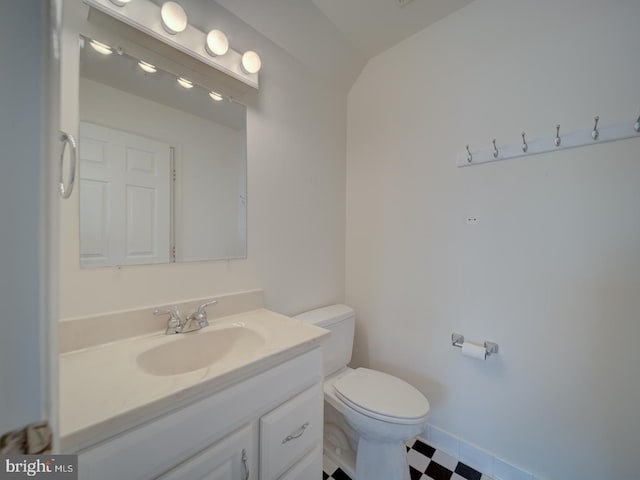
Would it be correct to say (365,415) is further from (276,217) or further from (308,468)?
(276,217)

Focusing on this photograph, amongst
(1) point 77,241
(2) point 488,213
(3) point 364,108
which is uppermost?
(3) point 364,108

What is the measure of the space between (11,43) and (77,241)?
2.33ft

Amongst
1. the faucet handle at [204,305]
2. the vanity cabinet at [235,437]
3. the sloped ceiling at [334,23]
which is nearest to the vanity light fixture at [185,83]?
the sloped ceiling at [334,23]

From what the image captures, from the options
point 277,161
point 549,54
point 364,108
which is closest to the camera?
point 549,54

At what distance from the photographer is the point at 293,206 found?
4.82ft

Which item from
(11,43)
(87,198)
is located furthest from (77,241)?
(11,43)

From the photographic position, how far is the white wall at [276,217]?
0.87 metres

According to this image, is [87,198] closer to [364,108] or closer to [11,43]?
[11,43]

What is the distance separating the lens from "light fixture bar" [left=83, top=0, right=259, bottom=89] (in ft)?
2.81

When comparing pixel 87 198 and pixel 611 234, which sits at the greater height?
pixel 87 198

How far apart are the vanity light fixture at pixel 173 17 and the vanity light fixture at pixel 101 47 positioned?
212 mm

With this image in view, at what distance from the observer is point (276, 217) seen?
54.4 inches

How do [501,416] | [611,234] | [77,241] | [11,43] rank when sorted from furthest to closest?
[501,416]
[611,234]
[77,241]
[11,43]

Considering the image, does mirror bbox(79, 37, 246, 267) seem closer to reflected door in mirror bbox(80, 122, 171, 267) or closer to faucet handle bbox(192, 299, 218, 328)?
reflected door in mirror bbox(80, 122, 171, 267)
